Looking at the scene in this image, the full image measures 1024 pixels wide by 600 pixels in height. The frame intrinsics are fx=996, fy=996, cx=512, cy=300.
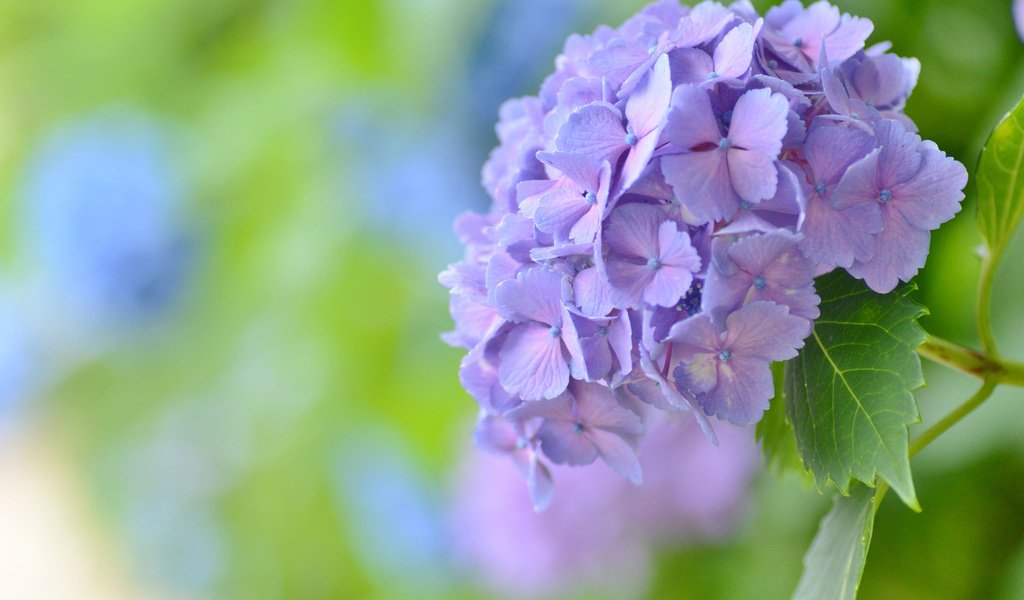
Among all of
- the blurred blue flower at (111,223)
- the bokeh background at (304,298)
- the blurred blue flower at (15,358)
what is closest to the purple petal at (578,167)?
the bokeh background at (304,298)

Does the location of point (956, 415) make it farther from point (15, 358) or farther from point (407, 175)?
point (15, 358)

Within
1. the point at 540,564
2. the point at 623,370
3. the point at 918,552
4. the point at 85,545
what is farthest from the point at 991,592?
the point at 85,545

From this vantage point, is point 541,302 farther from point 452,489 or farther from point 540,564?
point 452,489

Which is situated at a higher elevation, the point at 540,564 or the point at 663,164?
the point at 663,164

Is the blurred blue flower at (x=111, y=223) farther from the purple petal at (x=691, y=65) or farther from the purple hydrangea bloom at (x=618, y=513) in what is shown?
the purple petal at (x=691, y=65)

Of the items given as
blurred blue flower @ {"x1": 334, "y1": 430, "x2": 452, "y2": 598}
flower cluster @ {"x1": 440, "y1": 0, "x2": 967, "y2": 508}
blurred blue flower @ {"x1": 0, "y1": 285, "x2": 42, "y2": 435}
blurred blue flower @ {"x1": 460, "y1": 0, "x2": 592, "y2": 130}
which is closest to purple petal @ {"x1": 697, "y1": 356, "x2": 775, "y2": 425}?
flower cluster @ {"x1": 440, "y1": 0, "x2": 967, "y2": 508}
